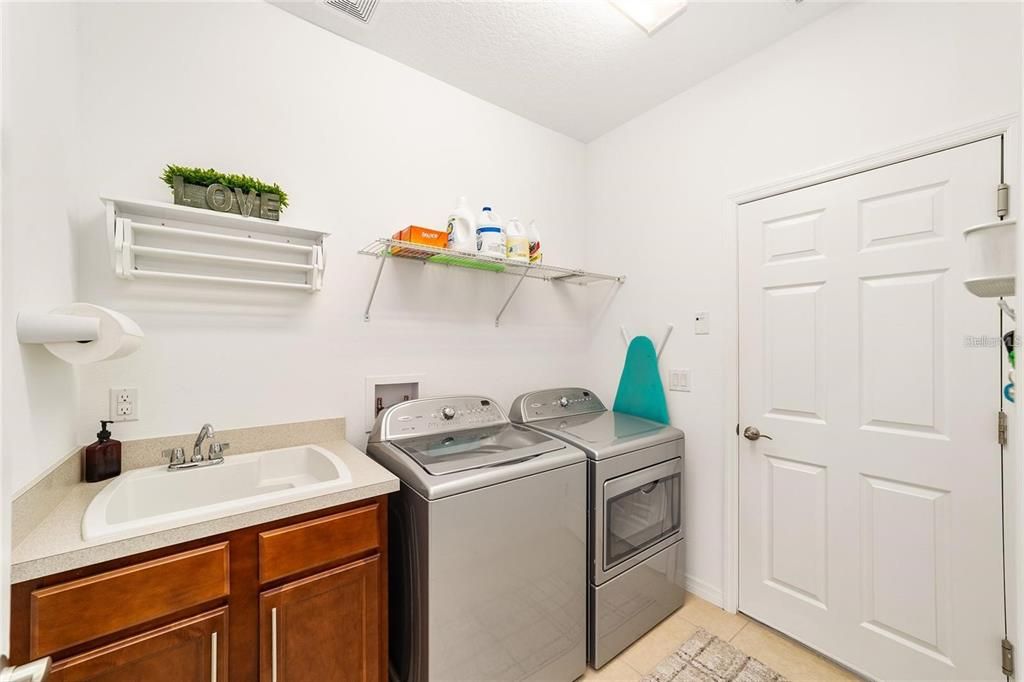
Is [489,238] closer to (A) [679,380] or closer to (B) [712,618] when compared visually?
(A) [679,380]

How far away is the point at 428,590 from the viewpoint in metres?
1.37

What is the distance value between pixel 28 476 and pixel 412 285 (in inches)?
56.7

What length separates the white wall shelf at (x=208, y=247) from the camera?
140 cm

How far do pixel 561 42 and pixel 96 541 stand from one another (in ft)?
8.07

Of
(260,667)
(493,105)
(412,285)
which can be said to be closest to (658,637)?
(260,667)

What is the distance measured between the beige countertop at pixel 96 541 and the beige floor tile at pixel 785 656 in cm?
176

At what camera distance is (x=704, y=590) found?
2211 mm

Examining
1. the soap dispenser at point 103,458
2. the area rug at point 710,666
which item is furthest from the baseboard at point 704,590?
the soap dispenser at point 103,458

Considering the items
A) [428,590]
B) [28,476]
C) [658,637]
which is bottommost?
[658,637]

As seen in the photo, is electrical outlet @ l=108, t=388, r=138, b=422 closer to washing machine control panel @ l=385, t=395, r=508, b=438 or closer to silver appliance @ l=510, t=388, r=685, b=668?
washing machine control panel @ l=385, t=395, r=508, b=438

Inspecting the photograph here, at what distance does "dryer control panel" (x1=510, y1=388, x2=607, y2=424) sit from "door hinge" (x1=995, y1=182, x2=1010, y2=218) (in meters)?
1.86

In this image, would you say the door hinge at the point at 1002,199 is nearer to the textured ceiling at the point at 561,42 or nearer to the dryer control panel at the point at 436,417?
the textured ceiling at the point at 561,42

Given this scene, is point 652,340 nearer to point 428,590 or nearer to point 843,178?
point 843,178

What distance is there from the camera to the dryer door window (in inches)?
71.7
